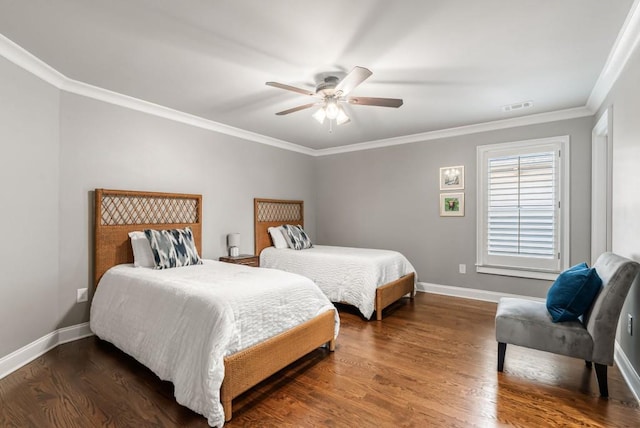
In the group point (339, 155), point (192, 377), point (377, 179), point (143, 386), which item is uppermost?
point (339, 155)

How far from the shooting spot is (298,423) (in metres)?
1.83

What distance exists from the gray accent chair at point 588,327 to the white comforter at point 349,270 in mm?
1436

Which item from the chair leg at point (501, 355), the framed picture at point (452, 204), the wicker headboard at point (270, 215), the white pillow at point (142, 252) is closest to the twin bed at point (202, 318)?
the white pillow at point (142, 252)

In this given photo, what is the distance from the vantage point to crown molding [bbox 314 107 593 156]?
148 inches

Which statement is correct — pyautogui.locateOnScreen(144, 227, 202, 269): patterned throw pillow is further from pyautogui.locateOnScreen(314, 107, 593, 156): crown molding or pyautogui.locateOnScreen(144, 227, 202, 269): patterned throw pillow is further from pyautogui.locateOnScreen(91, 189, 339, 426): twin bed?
pyautogui.locateOnScreen(314, 107, 593, 156): crown molding

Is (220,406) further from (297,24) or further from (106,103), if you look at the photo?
(106,103)

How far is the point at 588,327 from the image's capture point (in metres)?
2.14

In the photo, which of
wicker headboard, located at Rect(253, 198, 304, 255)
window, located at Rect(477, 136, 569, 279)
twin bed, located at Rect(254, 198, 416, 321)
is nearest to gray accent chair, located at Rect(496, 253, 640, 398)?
twin bed, located at Rect(254, 198, 416, 321)

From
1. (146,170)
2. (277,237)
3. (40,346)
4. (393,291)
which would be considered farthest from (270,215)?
(40,346)

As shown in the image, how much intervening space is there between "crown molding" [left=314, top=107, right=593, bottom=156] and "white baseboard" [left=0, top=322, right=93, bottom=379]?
4423mm

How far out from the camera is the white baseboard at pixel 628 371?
2074mm

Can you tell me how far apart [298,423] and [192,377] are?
68 cm

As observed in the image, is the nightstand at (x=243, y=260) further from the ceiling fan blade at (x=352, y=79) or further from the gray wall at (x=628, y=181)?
the gray wall at (x=628, y=181)

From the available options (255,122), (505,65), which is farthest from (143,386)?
(505,65)
